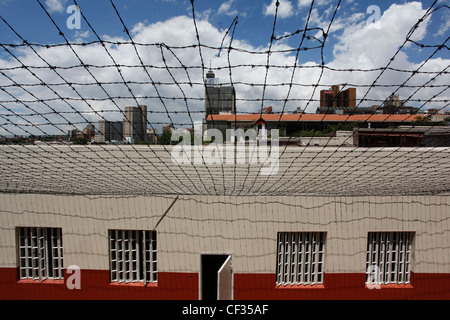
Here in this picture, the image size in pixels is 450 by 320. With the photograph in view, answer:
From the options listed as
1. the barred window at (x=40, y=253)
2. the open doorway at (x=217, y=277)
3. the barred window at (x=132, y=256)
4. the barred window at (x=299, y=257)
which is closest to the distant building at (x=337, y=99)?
the open doorway at (x=217, y=277)

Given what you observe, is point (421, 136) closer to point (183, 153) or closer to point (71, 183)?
point (183, 153)

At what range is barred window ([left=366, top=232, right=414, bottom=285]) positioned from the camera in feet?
12.4

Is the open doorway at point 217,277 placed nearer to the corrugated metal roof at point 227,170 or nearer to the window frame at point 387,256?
the corrugated metal roof at point 227,170

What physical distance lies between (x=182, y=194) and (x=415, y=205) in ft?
11.5

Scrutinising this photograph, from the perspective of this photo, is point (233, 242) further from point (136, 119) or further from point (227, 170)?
point (136, 119)

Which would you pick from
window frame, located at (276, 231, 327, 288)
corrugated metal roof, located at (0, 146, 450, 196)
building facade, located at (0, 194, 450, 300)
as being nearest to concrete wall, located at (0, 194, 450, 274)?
building facade, located at (0, 194, 450, 300)

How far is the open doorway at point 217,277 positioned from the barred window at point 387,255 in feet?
7.01

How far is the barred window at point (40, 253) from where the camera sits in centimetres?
384

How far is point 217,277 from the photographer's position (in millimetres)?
3482

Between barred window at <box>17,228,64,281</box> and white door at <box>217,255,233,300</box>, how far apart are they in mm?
2600

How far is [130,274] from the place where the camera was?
381 centimetres

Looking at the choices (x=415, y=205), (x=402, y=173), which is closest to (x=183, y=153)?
(x=402, y=173)

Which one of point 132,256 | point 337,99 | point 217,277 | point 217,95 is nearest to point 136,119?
point 217,95

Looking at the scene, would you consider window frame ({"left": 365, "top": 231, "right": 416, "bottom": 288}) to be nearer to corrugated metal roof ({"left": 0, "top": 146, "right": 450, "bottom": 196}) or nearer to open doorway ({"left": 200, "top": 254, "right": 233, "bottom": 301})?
corrugated metal roof ({"left": 0, "top": 146, "right": 450, "bottom": 196})
